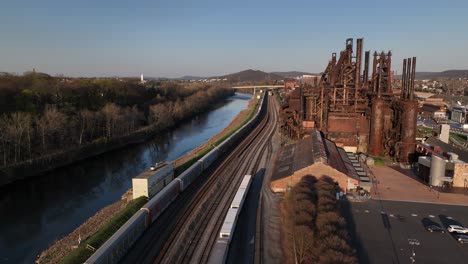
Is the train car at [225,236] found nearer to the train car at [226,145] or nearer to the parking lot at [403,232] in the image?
the parking lot at [403,232]

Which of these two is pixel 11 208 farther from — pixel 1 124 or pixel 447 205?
pixel 447 205

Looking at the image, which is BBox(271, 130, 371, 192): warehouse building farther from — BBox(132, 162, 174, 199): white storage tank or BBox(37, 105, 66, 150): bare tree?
BBox(37, 105, 66, 150): bare tree

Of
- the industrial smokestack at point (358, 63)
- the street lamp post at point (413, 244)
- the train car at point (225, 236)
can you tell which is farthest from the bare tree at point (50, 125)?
the street lamp post at point (413, 244)

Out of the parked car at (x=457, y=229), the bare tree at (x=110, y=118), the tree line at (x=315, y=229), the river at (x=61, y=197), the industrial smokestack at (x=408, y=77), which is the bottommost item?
the river at (x=61, y=197)

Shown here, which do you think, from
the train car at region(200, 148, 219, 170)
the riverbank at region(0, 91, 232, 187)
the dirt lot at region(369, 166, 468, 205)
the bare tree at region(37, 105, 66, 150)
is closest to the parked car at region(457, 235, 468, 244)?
the dirt lot at region(369, 166, 468, 205)

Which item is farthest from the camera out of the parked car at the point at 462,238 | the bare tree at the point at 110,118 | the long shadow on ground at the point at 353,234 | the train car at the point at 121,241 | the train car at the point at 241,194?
the bare tree at the point at 110,118

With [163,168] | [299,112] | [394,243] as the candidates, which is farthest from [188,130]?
[394,243]
